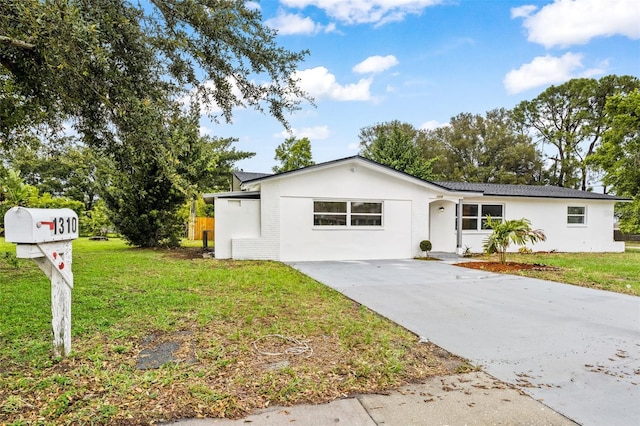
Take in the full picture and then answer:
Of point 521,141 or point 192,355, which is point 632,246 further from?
point 192,355

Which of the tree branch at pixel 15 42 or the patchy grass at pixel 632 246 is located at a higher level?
the tree branch at pixel 15 42

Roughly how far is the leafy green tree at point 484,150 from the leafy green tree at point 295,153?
13.2 m

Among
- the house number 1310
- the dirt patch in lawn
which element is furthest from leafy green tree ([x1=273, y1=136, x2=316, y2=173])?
the house number 1310

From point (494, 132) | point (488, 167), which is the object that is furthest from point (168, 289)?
point (494, 132)

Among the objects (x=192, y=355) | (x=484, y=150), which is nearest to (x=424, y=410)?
(x=192, y=355)

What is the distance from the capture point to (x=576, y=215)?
674 inches

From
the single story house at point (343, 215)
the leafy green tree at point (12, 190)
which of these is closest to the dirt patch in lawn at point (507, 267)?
the single story house at point (343, 215)

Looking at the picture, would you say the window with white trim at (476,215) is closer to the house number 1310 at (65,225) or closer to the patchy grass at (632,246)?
the patchy grass at (632,246)

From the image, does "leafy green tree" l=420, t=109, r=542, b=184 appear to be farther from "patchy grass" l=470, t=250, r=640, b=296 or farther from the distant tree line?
"patchy grass" l=470, t=250, r=640, b=296

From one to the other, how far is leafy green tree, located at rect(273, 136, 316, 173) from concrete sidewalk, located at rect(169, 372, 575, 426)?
27.2 metres

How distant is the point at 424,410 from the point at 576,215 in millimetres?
18363

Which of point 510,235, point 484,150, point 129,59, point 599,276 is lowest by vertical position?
point 599,276

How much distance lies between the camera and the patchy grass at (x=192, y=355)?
2.69 metres

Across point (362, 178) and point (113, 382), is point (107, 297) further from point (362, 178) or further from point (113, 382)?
point (362, 178)
